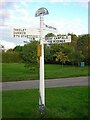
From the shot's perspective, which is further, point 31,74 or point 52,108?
point 31,74

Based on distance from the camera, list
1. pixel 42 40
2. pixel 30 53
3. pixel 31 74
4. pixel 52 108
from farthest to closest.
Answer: pixel 31 74, pixel 30 53, pixel 52 108, pixel 42 40

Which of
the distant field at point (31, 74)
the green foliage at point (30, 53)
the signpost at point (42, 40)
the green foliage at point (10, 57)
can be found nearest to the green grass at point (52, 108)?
the signpost at point (42, 40)

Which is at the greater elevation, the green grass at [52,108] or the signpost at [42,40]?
the signpost at [42,40]

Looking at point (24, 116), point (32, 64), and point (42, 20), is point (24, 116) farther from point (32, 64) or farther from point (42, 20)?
point (32, 64)

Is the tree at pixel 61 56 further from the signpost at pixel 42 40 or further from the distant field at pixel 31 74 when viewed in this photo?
the signpost at pixel 42 40

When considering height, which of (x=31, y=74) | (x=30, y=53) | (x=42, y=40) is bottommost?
(x=31, y=74)

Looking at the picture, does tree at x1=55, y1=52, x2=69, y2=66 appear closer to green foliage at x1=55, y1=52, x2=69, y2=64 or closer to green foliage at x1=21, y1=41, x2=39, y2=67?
green foliage at x1=55, y1=52, x2=69, y2=64

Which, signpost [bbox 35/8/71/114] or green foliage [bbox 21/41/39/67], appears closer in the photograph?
signpost [bbox 35/8/71/114]

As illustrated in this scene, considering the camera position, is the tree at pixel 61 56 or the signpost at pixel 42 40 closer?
the signpost at pixel 42 40

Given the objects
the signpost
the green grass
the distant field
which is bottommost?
the green grass

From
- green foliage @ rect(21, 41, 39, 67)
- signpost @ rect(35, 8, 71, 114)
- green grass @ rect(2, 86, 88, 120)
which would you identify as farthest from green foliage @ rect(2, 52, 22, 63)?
Result: signpost @ rect(35, 8, 71, 114)

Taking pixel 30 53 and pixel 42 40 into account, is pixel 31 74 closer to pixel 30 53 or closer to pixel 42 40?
pixel 30 53

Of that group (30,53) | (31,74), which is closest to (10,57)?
(31,74)

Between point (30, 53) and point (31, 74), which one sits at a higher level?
point (30, 53)
